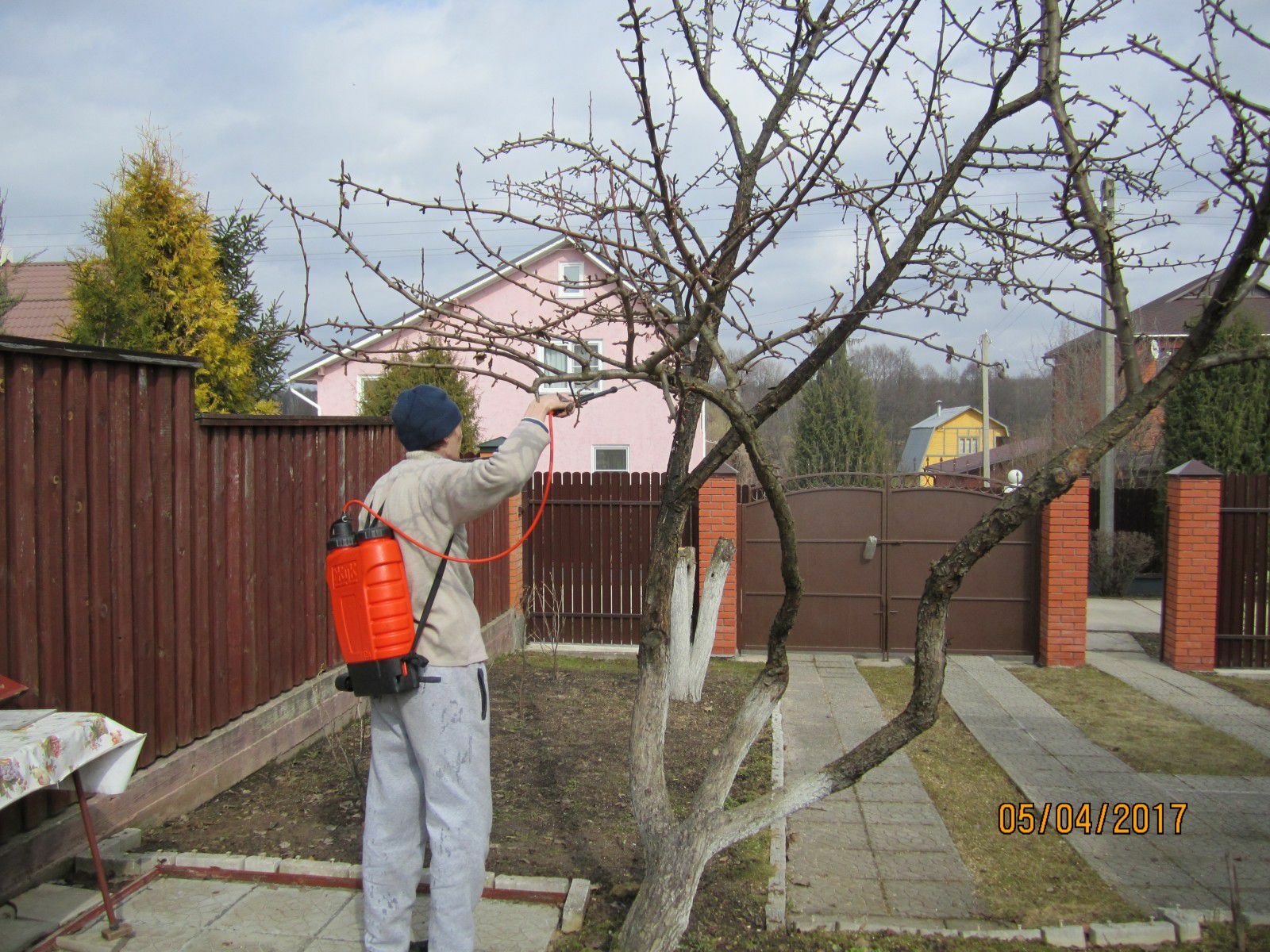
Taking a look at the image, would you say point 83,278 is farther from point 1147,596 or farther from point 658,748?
point 1147,596

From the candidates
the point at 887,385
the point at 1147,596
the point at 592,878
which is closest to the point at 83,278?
the point at 592,878

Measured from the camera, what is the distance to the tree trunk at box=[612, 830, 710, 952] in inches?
126

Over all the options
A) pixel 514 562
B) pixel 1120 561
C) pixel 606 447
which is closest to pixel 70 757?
pixel 514 562

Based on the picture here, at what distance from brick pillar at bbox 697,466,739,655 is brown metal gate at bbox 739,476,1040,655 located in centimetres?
28

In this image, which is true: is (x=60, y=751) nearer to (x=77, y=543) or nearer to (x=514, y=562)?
(x=77, y=543)

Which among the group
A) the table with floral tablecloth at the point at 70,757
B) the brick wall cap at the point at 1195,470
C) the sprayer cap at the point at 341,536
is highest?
the brick wall cap at the point at 1195,470

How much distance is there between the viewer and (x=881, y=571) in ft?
33.4

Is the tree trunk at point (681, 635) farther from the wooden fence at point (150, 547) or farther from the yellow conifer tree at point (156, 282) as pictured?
the yellow conifer tree at point (156, 282)

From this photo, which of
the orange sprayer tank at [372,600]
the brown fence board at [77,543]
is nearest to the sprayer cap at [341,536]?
the orange sprayer tank at [372,600]

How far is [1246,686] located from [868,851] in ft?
19.8

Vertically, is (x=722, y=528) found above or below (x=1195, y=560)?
above

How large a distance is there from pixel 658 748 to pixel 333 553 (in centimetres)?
140

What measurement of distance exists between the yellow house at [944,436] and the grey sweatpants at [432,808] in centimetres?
4106

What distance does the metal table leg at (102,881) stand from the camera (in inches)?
132
